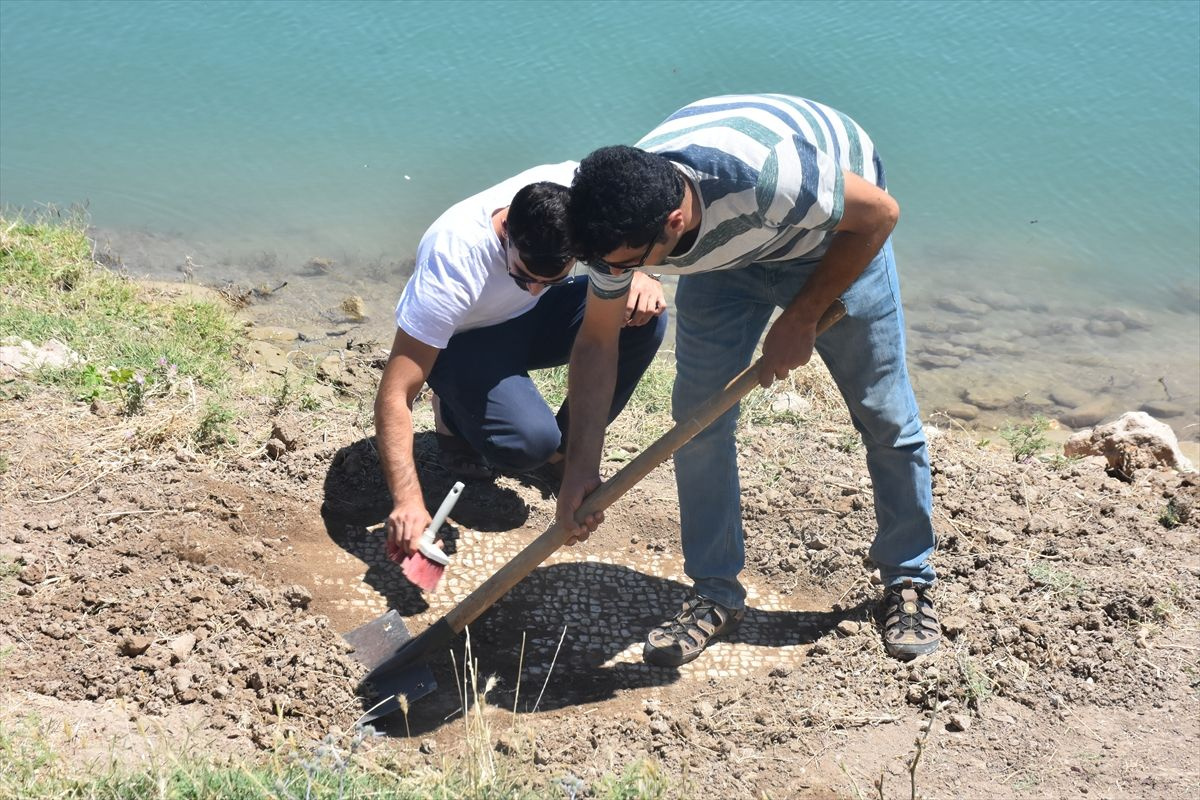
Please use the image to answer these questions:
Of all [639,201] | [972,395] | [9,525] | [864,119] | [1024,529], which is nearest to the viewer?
[639,201]

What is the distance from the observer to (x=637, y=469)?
9.27ft

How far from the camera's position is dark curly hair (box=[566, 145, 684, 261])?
2.18 metres

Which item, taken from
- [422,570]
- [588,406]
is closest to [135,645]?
[422,570]

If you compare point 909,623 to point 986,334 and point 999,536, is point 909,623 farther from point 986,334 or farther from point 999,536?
point 986,334

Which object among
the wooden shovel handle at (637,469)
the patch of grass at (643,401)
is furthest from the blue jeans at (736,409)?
the patch of grass at (643,401)

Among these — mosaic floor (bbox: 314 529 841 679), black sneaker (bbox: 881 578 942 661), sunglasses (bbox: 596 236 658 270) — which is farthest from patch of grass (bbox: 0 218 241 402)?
black sneaker (bbox: 881 578 942 661)

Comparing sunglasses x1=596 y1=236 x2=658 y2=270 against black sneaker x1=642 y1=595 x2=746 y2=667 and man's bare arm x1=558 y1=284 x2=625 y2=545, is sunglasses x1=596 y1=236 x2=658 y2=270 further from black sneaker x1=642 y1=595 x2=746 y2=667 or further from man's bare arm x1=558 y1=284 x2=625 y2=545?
black sneaker x1=642 y1=595 x2=746 y2=667

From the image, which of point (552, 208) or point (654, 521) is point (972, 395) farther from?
point (552, 208)

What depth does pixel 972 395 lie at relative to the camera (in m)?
5.97

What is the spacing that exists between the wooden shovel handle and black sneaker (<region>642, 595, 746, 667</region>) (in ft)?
1.60

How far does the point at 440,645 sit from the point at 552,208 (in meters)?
1.23

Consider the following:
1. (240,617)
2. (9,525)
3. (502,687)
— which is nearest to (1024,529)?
(502,687)

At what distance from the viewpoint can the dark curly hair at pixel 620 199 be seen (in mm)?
2178

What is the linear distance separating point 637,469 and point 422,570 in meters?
0.63
